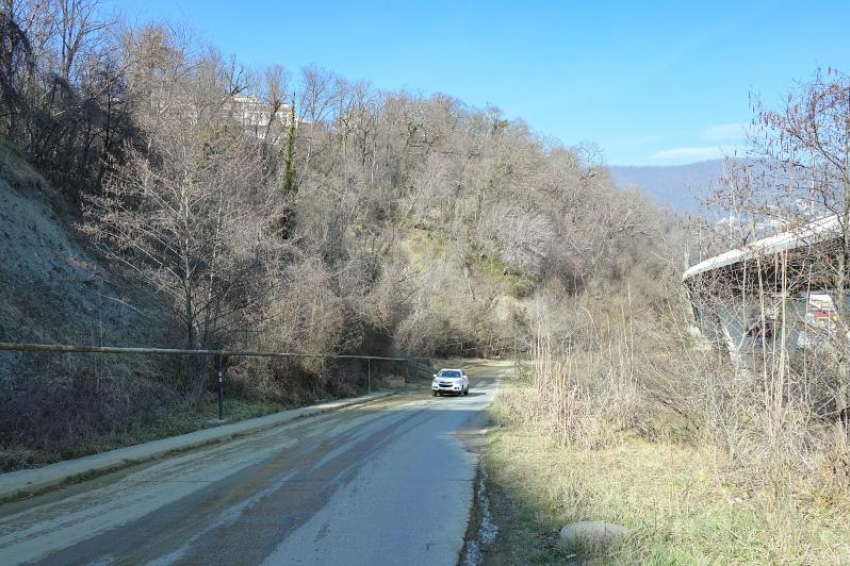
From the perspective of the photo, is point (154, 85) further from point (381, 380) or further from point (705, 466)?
point (705, 466)

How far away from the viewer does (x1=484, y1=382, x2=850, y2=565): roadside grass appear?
518 centimetres

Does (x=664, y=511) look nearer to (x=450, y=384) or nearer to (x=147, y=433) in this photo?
(x=147, y=433)

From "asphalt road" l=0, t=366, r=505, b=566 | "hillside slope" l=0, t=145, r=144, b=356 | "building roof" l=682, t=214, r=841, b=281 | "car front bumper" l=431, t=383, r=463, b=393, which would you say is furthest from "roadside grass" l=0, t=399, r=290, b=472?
"car front bumper" l=431, t=383, r=463, b=393

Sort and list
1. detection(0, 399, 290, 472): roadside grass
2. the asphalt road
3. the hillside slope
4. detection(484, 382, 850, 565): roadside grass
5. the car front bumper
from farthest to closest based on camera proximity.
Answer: the car front bumper < the hillside slope < detection(0, 399, 290, 472): roadside grass < the asphalt road < detection(484, 382, 850, 565): roadside grass

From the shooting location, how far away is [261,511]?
7.48 m

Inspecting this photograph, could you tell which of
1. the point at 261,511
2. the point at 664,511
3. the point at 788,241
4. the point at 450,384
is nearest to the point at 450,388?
the point at 450,384

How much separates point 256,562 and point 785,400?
21.0ft

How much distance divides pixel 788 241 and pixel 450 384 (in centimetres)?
2746

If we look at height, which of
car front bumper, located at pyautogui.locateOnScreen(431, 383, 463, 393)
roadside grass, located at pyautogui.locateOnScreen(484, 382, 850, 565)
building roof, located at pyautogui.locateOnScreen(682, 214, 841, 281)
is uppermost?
building roof, located at pyautogui.locateOnScreen(682, 214, 841, 281)

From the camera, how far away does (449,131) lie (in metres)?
85.3

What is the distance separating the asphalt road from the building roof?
4.97m

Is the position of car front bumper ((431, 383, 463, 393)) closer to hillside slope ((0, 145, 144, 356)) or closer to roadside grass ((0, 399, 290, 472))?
roadside grass ((0, 399, 290, 472))

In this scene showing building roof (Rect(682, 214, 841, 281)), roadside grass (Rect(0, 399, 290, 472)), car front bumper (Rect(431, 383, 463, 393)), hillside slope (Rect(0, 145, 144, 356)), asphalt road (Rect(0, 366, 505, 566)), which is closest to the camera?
asphalt road (Rect(0, 366, 505, 566))

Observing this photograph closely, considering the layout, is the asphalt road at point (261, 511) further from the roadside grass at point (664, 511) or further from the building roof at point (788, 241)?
the building roof at point (788, 241)
